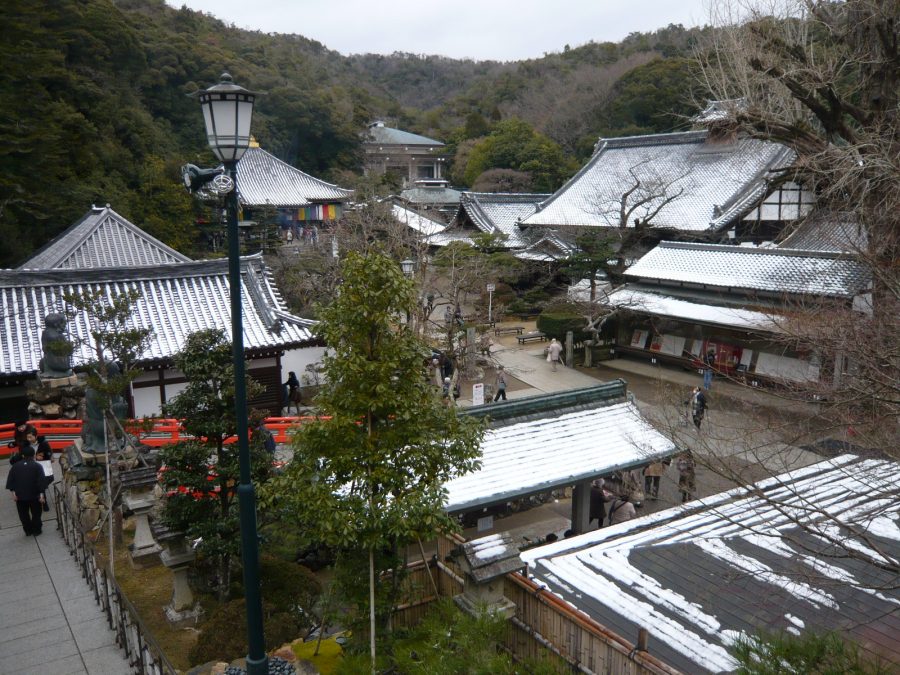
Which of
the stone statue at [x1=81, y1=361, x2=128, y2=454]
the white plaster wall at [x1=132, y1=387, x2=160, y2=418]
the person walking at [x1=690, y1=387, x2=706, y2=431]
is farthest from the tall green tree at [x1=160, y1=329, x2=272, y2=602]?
the white plaster wall at [x1=132, y1=387, x2=160, y2=418]

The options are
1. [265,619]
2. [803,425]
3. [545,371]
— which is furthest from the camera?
[545,371]

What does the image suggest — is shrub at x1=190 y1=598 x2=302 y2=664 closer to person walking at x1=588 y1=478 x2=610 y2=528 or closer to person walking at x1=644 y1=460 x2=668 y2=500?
person walking at x1=588 y1=478 x2=610 y2=528

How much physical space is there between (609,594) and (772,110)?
1270cm

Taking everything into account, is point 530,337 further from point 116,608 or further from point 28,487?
point 116,608

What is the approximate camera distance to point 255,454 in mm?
7234

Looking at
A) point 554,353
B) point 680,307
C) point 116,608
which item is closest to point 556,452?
point 116,608

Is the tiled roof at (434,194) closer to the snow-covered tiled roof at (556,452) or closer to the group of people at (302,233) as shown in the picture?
the group of people at (302,233)

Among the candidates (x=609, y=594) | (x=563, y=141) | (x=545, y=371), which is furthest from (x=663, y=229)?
(x=563, y=141)

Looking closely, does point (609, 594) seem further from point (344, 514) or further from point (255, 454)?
point (255, 454)

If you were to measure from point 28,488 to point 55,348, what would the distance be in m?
2.03

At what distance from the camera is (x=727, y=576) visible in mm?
6051

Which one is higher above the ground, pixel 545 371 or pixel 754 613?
pixel 754 613

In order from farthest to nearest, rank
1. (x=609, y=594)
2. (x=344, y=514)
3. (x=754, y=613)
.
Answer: (x=609, y=594) → (x=754, y=613) → (x=344, y=514)

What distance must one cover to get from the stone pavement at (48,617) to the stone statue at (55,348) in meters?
2.82
